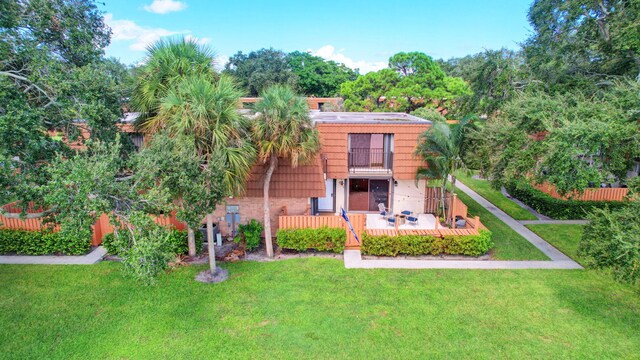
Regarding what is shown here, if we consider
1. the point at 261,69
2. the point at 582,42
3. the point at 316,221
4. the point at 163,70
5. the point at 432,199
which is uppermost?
the point at 261,69

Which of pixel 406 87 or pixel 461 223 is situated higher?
pixel 406 87

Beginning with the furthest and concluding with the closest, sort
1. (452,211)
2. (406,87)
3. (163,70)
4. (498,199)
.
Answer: (406,87) < (498,199) < (452,211) < (163,70)

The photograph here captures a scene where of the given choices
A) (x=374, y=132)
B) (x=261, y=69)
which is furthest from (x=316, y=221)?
(x=261, y=69)

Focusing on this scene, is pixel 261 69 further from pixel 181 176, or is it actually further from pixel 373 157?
pixel 181 176

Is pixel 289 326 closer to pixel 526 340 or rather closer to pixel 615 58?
pixel 526 340

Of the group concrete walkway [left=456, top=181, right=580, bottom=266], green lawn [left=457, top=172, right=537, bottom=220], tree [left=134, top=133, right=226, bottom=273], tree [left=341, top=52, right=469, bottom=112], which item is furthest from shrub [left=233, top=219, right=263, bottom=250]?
tree [left=341, top=52, right=469, bottom=112]

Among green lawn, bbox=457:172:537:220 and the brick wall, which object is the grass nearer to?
the brick wall

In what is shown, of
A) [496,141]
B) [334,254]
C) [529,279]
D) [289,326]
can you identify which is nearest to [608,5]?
[496,141]
